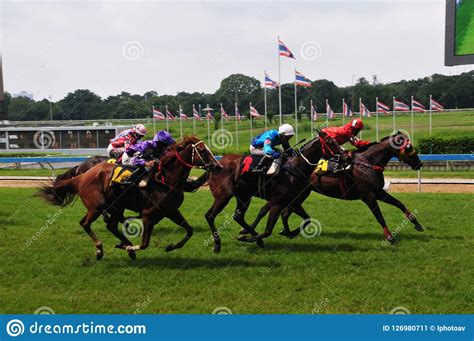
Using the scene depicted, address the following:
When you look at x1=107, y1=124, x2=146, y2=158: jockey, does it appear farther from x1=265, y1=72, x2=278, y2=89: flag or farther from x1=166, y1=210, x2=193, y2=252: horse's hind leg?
x1=265, y1=72, x2=278, y2=89: flag

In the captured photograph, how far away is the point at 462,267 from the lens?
289 inches

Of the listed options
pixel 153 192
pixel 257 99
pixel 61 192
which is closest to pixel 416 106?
pixel 61 192

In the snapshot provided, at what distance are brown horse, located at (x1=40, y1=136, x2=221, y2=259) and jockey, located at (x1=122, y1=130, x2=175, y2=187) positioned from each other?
184 mm

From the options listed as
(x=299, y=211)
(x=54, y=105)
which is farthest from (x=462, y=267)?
(x=54, y=105)

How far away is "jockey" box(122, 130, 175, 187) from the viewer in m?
8.03

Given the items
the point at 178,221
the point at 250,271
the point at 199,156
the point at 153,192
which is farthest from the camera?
the point at 178,221

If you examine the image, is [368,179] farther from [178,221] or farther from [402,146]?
[178,221]

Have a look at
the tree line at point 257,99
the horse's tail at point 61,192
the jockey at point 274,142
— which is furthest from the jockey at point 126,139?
the tree line at point 257,99

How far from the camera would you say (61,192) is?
355 inches

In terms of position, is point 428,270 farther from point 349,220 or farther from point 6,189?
point 6,189

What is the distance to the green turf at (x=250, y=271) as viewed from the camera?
5.99m

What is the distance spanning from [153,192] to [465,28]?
10.2m

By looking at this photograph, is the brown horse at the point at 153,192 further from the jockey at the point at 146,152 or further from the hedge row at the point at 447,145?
the hedge row at the point at 447,145

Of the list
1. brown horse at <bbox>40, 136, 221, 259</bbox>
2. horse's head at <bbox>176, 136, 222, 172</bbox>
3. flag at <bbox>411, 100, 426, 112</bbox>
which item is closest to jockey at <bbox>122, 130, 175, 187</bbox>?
brown horse at <bbox>40, 136, 221, 259</bbox>
